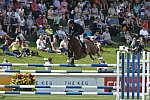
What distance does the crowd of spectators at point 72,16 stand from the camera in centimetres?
2488

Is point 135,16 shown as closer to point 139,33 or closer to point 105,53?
point 139,33

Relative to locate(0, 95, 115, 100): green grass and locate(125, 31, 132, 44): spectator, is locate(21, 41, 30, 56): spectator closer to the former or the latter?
locate(125, 31, 132, 44): spectator

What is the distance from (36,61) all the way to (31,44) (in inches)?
129

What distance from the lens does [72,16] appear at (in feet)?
88.3

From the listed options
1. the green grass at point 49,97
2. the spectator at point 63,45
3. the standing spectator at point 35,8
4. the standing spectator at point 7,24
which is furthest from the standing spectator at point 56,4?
the green grass at point 49,97

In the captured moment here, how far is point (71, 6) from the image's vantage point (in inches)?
1094

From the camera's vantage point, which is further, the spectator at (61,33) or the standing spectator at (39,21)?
the standing spectator at (39,21)

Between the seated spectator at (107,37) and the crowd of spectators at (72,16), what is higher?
the crowd of spectators at (72,16)

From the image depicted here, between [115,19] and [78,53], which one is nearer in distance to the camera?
[78,53]

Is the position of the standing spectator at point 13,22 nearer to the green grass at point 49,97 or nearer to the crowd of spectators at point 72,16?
the crowd of spectators at point 72,16

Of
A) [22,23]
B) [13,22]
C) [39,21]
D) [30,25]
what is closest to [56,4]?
[39,21]

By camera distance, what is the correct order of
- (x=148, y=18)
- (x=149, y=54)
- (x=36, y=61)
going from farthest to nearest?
1. (x=148, y=18)
2. (x=36, y=61)
3. (x=149, y=54)

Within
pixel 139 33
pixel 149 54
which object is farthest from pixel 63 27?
pixel 149 54

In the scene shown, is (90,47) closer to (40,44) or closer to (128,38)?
(40,44)
